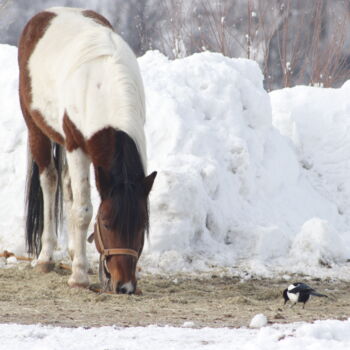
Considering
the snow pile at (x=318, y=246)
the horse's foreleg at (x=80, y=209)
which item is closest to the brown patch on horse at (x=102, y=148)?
the horse's foreleg at (x=80, y=209)

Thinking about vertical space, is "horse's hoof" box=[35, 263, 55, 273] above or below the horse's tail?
below

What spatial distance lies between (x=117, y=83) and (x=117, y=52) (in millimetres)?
350

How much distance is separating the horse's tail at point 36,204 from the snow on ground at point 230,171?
1.01 feet

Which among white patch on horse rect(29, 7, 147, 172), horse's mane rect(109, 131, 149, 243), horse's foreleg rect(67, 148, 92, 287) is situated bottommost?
horse's foreleg rect(67, 148, 92, 287)

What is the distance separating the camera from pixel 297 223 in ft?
27.0

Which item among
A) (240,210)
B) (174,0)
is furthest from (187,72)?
(174,0)

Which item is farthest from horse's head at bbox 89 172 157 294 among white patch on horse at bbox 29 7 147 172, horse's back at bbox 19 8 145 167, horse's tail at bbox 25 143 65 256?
horse's tail at bbox 25 143 65 256

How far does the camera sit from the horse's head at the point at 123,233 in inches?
192

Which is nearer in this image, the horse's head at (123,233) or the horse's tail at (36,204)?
the horse's head at (123,233)

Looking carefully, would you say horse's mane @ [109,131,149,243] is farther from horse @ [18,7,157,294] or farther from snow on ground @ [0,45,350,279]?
snow on ground @ [0,45,350,279]

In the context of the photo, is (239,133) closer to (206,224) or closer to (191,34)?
(206,224)

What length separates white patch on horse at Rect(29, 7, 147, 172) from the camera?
17.6 ft

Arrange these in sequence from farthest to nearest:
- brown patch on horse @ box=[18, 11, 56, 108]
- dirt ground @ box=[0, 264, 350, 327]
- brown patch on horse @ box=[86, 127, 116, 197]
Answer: brown patch on horse @ box=[18, 11, 56, 108], brown patch on horse @ box=[86, 127, 116, 197], dirt ground @ box=[0, 264, 350, 327]

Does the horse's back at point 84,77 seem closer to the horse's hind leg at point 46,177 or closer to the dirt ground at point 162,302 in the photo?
the horse's hind leg at point 46,177
